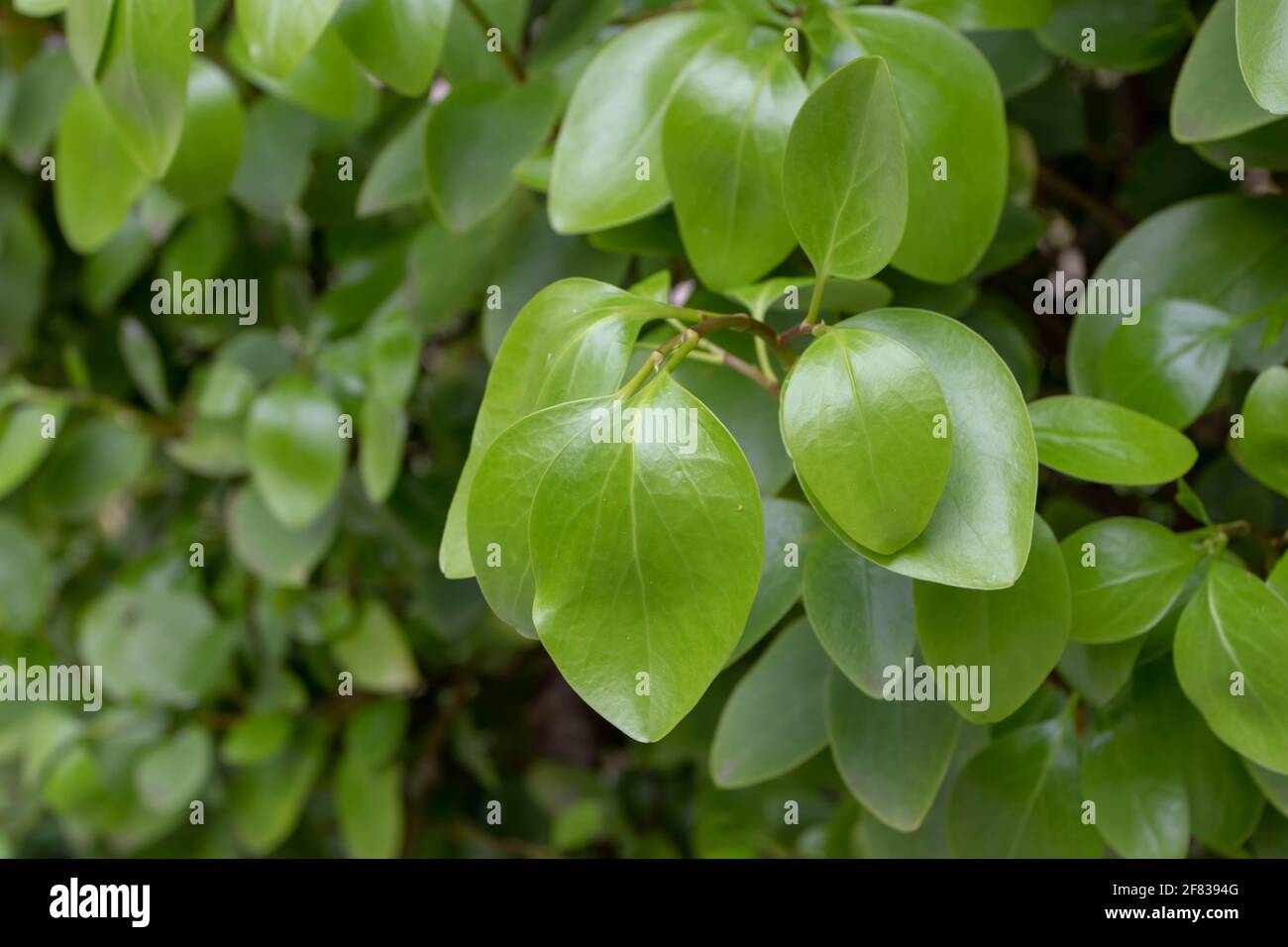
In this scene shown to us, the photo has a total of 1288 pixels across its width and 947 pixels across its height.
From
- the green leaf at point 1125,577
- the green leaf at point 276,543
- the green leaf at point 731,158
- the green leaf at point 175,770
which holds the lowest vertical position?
the green leaf at point 175,770

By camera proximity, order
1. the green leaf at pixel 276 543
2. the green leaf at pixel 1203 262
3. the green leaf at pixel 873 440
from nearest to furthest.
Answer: the green leaf at pixel 873 440, the green leaf at pixel 1203 262, the green leaf at pixel 276 543

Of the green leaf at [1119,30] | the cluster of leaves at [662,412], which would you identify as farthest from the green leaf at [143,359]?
the green leaf at [1119,30]

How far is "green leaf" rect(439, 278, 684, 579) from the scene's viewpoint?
0.25 meters

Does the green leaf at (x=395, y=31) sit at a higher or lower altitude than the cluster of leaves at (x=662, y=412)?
higher

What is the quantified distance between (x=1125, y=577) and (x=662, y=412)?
0.14m

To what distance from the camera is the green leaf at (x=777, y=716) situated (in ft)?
1.11

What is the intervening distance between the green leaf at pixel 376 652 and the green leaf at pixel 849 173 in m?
0.34

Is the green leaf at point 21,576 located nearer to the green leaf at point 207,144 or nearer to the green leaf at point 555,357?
the green leaf at point 207,144

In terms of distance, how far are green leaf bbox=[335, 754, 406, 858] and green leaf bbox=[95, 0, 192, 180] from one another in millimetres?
329

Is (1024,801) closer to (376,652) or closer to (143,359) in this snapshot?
(376,652)

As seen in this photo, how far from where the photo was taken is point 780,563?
308 mm

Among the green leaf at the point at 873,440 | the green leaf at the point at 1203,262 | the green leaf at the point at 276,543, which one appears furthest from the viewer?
the green leaf at the point at 276,543

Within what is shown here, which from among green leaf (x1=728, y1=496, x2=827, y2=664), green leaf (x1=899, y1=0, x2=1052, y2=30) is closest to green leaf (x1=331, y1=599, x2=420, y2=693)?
green leaf (x1=728, y1=496, x2=827, y2=664)

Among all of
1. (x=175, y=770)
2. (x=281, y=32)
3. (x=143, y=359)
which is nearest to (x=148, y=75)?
(x=281, y=32)
